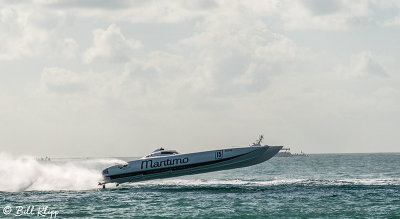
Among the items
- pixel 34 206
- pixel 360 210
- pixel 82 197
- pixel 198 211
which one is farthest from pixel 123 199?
pixel 360 210

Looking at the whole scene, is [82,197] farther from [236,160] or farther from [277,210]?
[277,210]

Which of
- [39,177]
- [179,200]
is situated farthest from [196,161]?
[39,177]

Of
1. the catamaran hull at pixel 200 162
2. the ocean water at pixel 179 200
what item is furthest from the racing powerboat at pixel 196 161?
the ocean water at pixel 179 200

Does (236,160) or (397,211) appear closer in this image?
(397,211)

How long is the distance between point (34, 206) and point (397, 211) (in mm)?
23468

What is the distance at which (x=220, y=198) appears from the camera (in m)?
36.5

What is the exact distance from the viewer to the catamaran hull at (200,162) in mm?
42500

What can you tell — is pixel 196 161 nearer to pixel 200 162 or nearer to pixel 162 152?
pixel 200 162

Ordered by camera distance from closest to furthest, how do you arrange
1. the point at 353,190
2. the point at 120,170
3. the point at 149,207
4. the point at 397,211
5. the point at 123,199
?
the point at 397,211
the point at 149,207
the point at 123,199
the point at 353,190
the point at 120,170

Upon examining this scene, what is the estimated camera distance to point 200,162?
42438mm

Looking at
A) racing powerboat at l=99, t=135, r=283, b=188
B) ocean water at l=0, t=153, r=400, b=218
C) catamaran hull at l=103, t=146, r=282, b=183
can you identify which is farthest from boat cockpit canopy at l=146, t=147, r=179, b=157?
ocean water at l=0, t=153, r=400, b=218

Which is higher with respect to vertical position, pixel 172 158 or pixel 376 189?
pixel 172 158

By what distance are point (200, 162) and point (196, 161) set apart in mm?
354

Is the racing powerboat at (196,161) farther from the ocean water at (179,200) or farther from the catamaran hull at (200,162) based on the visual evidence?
the ocean water at (179,200)
